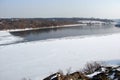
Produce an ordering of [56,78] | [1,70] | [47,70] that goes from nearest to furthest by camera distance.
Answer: [56,78] → [47,70] → [1,70]

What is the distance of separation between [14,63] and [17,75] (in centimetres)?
308

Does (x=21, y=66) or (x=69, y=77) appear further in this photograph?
(x=21, y=66)

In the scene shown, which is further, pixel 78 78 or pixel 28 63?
pixel 28 63

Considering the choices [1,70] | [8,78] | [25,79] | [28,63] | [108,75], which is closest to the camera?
[108,75]

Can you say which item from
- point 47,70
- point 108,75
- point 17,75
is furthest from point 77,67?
point 108,75

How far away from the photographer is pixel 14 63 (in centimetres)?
1381

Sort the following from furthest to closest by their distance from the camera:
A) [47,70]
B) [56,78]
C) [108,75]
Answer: [47,70] < [108,75] < [56,78]

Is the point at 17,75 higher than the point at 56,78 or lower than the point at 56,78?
lower

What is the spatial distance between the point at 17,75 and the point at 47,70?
4.79ft

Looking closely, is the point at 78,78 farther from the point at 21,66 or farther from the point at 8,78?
the point at 21,66

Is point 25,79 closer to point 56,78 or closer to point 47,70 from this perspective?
point 47,70

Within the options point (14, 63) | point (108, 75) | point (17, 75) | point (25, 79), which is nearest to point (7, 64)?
point (14, 63)

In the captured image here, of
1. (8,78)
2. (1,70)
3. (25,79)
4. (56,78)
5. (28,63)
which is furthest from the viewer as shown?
(28,63)

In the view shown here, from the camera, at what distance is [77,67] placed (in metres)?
11.7
